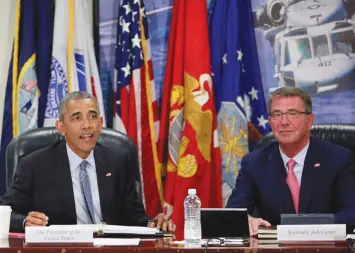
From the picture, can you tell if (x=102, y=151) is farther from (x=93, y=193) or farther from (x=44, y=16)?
(x=44, y=16)

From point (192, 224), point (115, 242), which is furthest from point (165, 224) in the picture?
point (115, 242)

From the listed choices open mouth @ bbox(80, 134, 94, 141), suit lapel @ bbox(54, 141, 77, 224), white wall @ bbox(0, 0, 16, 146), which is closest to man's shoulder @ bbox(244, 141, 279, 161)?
open mouth @ bbox(80, 134, 94, 141)

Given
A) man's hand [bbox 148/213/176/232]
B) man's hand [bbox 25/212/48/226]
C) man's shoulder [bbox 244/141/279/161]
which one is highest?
man's shoulder [bbox 244/141/279/161]

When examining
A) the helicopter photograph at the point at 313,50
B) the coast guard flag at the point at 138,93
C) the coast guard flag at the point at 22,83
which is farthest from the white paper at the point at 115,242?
the helicopter photograph at the point at 313,50

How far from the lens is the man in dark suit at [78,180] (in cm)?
370

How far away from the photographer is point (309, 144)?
378 centimetres

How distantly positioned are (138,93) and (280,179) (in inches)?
66.2

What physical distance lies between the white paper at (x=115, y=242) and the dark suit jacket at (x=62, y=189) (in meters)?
0.79

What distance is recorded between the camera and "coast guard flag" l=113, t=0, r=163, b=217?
4.97m

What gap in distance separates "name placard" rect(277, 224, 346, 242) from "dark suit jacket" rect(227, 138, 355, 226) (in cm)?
69

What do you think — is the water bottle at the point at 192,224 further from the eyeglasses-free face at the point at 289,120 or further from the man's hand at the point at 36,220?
the eyeglasses-free face at the point at 289,120

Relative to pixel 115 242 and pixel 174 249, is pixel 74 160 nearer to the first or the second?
pixel 115 242

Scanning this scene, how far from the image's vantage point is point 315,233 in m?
2.80

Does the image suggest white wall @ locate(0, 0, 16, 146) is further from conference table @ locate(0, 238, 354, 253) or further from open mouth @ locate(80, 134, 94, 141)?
conference table @ locate(0, 238, 354, 253)
